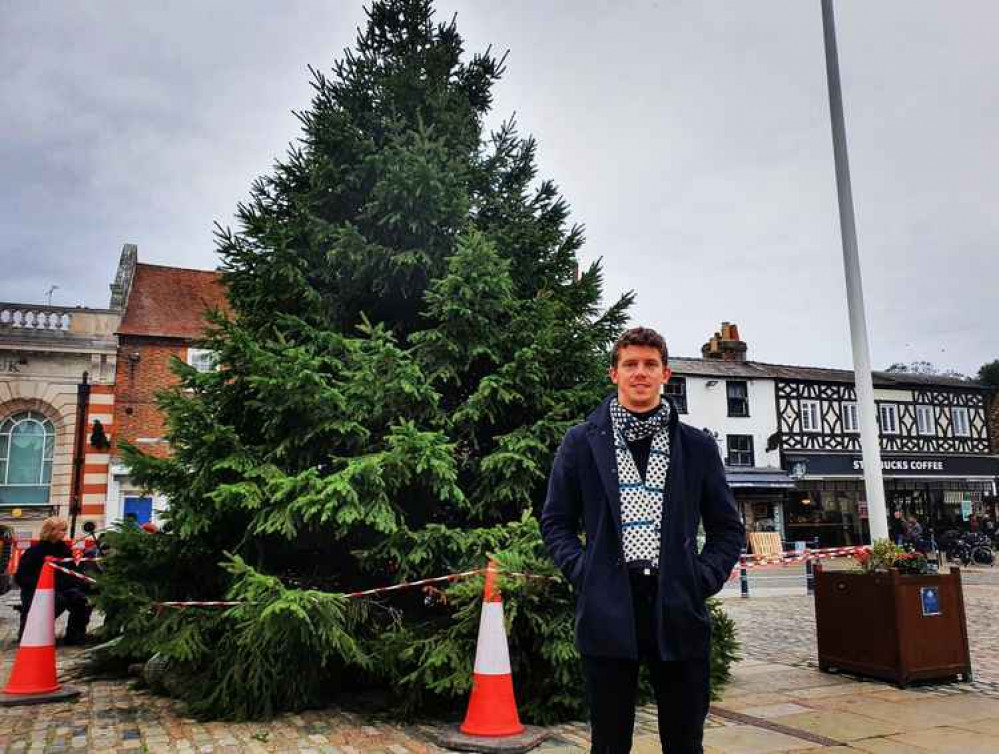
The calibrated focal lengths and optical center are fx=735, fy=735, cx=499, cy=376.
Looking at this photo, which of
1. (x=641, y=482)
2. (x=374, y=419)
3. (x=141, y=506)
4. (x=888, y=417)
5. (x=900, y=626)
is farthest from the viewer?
(x=888, y=417)

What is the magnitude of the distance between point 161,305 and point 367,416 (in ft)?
72.4

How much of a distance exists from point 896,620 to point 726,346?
92.5 feet

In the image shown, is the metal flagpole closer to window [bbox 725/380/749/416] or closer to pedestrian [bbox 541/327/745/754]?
pedestrian [bbox 541/327/745/754]

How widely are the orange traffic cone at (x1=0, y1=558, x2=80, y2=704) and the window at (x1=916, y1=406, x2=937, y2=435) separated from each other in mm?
→ 34978

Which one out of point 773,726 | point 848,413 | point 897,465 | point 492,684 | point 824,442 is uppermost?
point 848,413

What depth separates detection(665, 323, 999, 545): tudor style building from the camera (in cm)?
2998

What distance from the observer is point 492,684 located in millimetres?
4629

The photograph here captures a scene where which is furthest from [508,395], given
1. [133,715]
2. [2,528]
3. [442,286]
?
[2,528]

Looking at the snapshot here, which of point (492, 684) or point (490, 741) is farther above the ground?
point (492, 684)

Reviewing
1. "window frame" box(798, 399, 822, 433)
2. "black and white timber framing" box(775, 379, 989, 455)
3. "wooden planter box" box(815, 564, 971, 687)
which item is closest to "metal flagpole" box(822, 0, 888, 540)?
"wooden planter box" box(815, 564, 971, 687)

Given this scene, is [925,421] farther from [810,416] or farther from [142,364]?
[142,364]

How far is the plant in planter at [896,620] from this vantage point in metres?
6.27

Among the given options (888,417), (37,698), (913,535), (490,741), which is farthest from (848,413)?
(37,698)

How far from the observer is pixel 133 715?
528 cm
